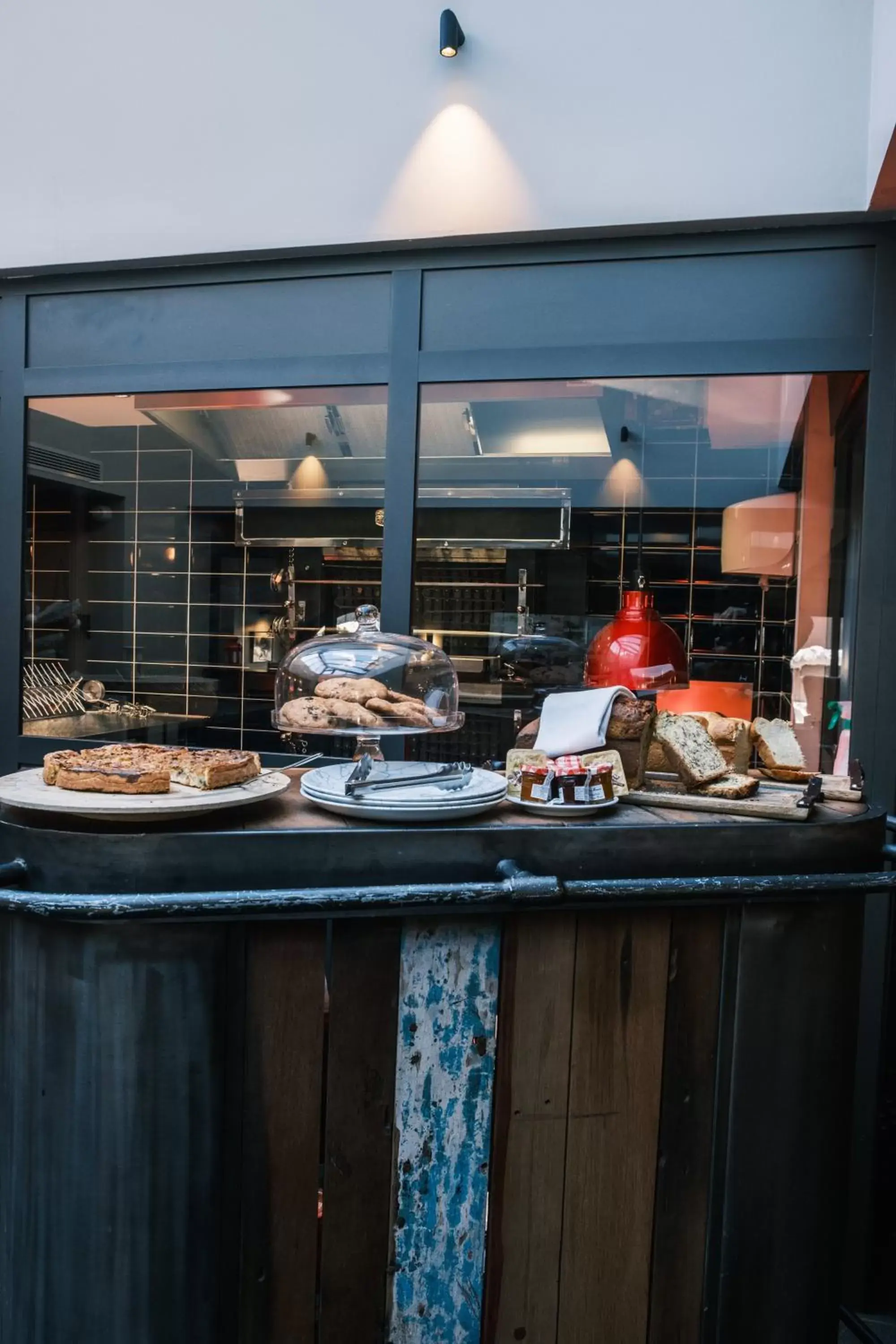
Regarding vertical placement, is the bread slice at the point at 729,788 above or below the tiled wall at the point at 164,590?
below

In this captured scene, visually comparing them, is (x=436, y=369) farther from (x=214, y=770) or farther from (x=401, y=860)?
(x=401, y=860)

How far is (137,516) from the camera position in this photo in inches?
157

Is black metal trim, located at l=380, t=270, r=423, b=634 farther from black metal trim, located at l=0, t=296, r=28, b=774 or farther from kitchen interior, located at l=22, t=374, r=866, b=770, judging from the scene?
black metal trim, located at l=0, t=296, r=28, b=774

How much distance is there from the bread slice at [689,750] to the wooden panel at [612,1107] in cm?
30

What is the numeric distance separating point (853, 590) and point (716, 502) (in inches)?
30.4

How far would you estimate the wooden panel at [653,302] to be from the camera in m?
2.30

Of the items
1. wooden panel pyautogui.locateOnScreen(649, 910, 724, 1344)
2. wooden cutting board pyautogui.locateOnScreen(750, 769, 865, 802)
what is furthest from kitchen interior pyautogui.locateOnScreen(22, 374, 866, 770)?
wooden panel pyautogui.locateOnScreen(649, 910, 724, 1344)

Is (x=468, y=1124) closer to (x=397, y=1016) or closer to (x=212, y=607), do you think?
(x=397, y=1016)

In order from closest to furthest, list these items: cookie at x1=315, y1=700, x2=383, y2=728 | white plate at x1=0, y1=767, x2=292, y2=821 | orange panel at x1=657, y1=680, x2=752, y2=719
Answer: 1. white plate at x1=0, y1=767, x2=292, y2=821
2. cookie at x1=315, y1=700, x2=383, y2=728
3. orange panel at x1=657, y1=680, x2=752, y2=719

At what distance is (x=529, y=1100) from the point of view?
4.40 feet

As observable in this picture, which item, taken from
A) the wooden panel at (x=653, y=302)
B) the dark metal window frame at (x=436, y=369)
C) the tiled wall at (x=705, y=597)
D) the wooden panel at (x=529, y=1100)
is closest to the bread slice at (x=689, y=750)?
the wooden panel at (x=529, y=1100)

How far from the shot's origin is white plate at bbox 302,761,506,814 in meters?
1.33

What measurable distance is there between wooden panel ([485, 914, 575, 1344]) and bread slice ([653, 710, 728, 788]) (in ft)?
1.27

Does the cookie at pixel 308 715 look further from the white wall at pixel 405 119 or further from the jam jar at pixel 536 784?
the white wall at pixel 405 119
